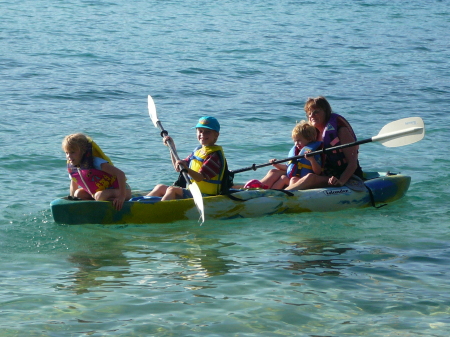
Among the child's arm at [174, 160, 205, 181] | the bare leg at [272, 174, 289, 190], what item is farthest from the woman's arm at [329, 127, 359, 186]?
the child's arm at [174, 160, 205, 181]

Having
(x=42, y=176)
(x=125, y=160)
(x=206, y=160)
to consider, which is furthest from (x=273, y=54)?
(x=206, y=160)

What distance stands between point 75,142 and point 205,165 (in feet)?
4.19

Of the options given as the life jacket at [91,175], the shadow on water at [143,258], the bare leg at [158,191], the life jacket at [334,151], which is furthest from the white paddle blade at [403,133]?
the life jacket at [91,175]

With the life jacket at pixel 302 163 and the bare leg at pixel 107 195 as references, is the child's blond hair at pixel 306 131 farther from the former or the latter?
the bare leg at pixel 107 195

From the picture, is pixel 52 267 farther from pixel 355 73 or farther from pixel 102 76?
pixel 355 73

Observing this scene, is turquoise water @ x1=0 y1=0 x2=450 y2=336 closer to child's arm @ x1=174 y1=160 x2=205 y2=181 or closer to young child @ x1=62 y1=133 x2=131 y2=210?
young child @ x1=62 y1=133 x2=131 y2=210

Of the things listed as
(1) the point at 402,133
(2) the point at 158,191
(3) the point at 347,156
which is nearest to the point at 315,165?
(3) the point at 347,156

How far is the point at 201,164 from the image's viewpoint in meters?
7.07

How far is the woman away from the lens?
7.57m

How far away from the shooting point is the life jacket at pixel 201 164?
23.2 feet

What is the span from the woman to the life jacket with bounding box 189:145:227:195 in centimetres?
93

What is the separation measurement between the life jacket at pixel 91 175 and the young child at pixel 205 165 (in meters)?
0.56

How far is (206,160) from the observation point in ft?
23.1

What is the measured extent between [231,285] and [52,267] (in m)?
1.52
